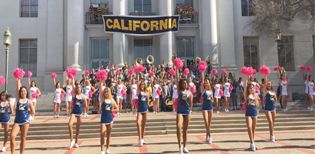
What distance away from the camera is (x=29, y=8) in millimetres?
28828

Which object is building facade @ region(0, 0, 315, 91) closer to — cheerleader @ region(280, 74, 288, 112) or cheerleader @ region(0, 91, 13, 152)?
cheerleader @ region(280, 74, 288, 112)

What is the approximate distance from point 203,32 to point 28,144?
60.3 ft

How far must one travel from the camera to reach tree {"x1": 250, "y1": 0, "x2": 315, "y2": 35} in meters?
24.9

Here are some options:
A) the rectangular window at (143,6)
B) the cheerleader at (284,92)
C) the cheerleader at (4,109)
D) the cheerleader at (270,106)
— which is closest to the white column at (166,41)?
the rectangular window at (143,6)

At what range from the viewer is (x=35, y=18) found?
1115 inches

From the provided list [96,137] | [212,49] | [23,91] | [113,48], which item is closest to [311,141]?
[96,137]

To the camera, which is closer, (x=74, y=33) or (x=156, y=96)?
(x=156, y=96)

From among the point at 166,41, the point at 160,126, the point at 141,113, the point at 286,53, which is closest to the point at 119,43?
the point at 166,41

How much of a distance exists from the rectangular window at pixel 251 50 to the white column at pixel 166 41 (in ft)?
21.3

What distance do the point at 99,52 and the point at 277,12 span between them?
13957 mm

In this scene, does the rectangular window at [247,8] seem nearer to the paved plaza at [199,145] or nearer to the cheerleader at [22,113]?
the paved plaza at [199,145]

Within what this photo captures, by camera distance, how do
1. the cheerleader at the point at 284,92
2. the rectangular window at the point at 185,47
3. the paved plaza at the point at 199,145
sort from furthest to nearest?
the rectangular window at the point at 185,47 → the cheerleader at the point at 284,92 → the paved plaza at the point at 199,145

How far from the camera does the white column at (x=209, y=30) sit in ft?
89.4

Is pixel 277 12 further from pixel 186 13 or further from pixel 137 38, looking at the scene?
pixel 137 38
